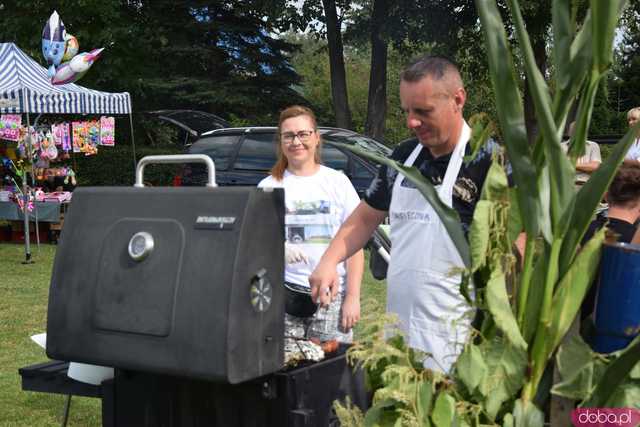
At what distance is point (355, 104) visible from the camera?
39.1 m

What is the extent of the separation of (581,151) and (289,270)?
2.11 meters

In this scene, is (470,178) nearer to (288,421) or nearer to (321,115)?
(288,421)

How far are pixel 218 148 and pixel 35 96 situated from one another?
7.66ft

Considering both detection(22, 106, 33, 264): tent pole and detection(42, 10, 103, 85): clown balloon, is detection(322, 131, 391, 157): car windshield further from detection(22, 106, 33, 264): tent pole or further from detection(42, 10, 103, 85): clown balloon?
detection(22, 106, 33, 264): tent pole

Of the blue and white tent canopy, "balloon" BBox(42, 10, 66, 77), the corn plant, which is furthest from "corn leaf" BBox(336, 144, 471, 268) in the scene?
"balloon" BBox(42, 10, 66, 77)

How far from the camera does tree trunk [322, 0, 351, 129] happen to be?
2136cm

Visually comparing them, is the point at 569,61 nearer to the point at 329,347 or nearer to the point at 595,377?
the point at 595,377

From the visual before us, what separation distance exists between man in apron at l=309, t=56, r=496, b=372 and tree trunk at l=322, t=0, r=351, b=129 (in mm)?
18684

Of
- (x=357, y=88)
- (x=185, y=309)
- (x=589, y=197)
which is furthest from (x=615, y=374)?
(x=357, y=88)

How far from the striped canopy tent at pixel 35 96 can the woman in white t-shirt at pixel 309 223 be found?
24.5 feet

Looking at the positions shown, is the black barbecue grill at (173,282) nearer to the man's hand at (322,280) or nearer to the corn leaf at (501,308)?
the man's hand at (322,280)

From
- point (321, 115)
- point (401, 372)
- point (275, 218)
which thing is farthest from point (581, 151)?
point (321, 115)

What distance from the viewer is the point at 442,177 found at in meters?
2.36

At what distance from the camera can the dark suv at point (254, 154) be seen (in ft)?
33.5
